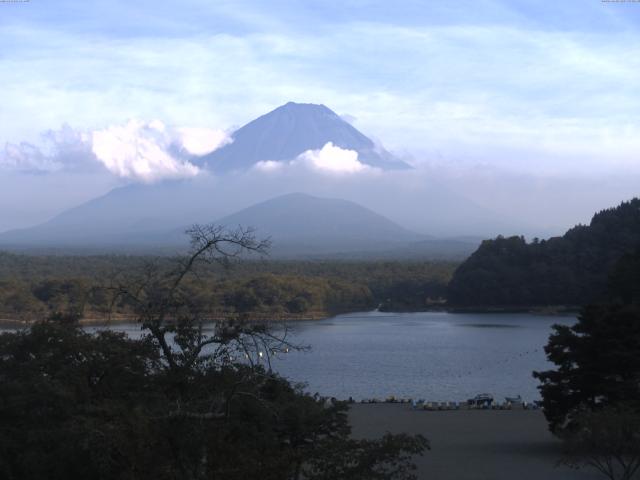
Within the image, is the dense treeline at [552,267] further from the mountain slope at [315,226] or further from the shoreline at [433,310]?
the mountain slope at [315,226]

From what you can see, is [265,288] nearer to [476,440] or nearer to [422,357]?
[422,357]

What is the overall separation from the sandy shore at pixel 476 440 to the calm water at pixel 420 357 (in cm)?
146

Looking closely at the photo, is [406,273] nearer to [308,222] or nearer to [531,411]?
[531,411]

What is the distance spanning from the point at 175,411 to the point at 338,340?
21232 mm

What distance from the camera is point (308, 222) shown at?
11356 centimetres

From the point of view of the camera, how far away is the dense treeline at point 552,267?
35.8m

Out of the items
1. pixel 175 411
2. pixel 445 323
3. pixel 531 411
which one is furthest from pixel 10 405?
pixel 445 323

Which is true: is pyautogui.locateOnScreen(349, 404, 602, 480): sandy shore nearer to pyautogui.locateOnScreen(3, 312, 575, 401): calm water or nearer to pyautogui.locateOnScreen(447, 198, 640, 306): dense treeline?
pyautogui.locateOnScreen(3, 312, 575, 401): calm water

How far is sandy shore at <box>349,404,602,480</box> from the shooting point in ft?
28.6

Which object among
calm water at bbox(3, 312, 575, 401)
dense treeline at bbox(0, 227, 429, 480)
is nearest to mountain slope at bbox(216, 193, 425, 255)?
calm water at bbox(3, 312, 575, 401)

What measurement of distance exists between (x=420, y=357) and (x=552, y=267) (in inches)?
652

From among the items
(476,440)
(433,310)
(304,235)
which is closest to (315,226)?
(304,235)

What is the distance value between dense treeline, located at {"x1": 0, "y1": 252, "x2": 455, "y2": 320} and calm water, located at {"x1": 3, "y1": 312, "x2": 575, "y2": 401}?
2616mm

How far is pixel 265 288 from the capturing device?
1374 inches
